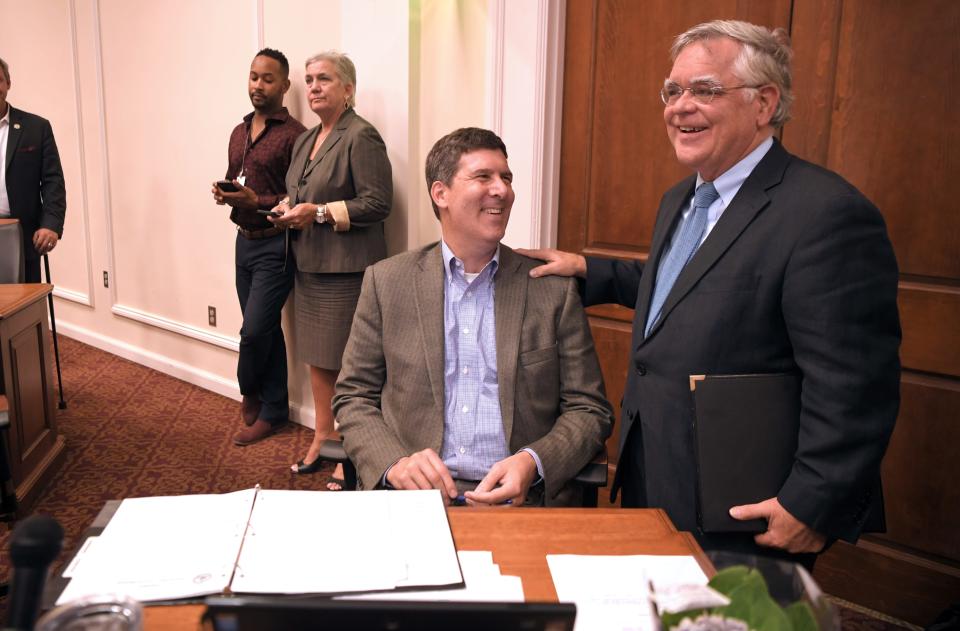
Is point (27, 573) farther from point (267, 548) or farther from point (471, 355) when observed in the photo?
point (471, 355)

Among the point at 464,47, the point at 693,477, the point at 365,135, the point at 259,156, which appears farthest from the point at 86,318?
the point at 693,477

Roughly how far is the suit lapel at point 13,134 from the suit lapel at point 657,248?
4.15 meters

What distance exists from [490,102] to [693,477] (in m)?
2.15

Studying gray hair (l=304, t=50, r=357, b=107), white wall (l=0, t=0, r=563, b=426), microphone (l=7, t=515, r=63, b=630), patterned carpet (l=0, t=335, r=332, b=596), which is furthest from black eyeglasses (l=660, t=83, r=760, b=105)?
patterned carpet (l=0, t=335, r=332, b=596)

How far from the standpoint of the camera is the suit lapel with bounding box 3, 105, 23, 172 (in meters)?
4.56

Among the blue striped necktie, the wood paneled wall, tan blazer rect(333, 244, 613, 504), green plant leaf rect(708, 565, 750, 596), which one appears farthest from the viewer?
the wood paneled wall

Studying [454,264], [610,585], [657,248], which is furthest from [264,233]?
[610,585]

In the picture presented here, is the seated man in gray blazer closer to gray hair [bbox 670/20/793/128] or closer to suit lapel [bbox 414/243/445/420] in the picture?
suit lapel [bbox 414/243/445/420]

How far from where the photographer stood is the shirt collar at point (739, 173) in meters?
1.67

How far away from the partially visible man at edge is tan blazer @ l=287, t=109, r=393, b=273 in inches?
12.9

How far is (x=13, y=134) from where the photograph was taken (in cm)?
458

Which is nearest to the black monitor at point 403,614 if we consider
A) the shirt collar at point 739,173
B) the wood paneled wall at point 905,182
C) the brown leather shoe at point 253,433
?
the shirt collar at point 739,173

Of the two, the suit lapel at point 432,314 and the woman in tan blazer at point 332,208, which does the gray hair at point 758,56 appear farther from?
the woman in tan blazer at point 332,208

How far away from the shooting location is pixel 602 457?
1.96 metres
